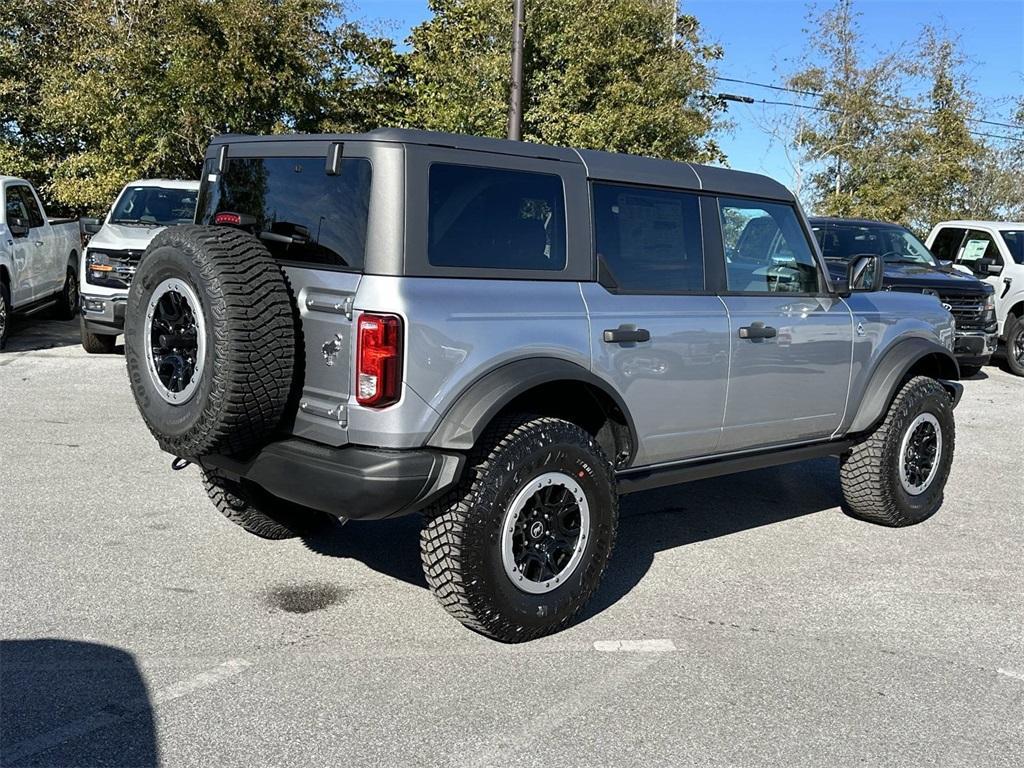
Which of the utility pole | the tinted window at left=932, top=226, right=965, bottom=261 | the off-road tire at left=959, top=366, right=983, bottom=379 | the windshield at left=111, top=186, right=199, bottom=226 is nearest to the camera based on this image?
the windshield at left=111, top=186, right=199, bottom=226

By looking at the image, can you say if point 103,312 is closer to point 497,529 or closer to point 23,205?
point 23,205

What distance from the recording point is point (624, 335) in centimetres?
441

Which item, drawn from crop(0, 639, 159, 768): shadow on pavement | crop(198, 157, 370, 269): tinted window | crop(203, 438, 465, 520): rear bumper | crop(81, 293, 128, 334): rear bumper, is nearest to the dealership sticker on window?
crop(81, 293, 128, 334): rear bumper

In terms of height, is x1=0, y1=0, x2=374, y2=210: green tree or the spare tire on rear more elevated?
x1=0, y1=0, x2=374, y2=210: green tree

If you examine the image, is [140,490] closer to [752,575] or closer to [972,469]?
[752,575]

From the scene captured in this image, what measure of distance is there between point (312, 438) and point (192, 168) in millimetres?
14792

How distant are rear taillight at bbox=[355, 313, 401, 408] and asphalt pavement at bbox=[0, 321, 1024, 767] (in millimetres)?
1019

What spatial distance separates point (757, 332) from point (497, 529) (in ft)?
5.88

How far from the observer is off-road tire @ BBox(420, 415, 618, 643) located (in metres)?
3.93

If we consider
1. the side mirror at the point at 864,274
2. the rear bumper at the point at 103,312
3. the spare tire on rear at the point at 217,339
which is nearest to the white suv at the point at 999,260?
the side mirror at the point at 864,274

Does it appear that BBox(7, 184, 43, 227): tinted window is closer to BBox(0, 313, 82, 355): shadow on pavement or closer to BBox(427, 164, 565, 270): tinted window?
BBox(0, 313, 82, 355): shadow on pavement

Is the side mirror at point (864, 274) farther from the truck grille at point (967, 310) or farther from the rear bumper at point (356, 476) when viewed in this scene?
the truck grille at point (967, 310)

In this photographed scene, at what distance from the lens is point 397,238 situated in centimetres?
377

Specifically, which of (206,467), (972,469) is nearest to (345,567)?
(206,467)
